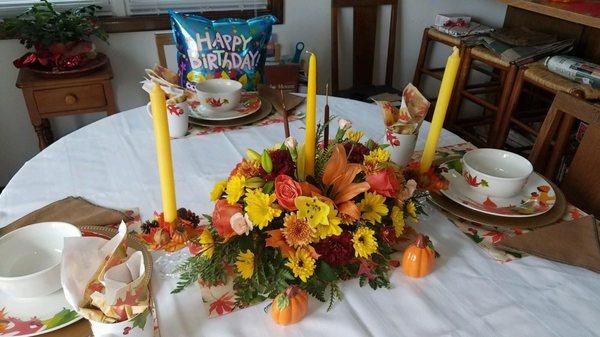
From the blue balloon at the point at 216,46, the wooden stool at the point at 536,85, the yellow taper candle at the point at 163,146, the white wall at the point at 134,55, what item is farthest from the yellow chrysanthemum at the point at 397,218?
the white wall at the point at 134,55

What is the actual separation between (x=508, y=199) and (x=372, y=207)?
35 cm

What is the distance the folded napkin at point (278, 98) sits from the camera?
1269mm

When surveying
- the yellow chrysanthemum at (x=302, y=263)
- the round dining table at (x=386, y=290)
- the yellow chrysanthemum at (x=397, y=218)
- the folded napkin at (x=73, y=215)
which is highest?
the yellow chrysanthemum at (x=397, y=218)

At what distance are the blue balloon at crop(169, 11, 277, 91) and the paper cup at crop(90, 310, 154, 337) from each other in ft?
3.03

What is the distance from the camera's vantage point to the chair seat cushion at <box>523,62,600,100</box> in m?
1.81

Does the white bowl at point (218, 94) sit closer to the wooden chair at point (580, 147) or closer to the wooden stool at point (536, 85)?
the wooden chair at point (580, 147)

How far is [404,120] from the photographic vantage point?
0.91 m

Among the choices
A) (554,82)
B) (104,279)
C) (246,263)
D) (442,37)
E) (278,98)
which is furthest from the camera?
(442,37)

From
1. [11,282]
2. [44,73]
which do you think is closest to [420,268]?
[11,282]

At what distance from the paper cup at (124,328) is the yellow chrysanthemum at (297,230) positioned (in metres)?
0.21

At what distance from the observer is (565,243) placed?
0.76 metres

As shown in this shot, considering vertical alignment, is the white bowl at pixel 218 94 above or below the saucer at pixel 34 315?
above

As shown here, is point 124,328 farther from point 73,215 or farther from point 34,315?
point 73,215

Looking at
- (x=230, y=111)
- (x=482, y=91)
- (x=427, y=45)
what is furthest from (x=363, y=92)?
(x=230, y=111)
